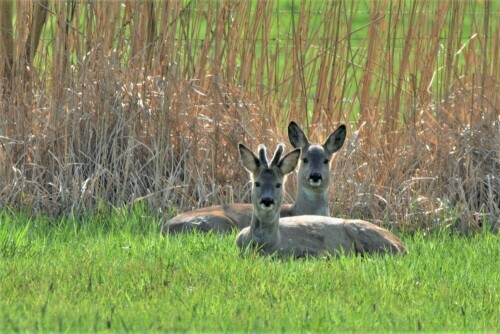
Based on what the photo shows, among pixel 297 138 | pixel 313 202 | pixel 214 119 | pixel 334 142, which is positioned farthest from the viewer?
pixel 214 119

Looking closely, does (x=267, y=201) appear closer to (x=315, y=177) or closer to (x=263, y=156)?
(x=263, y=156)

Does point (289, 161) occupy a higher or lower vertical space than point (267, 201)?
higher

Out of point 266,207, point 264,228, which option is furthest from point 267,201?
point 264,228

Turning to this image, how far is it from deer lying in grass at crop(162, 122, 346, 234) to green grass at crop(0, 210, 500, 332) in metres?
0.36

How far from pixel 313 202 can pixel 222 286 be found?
2717 mm

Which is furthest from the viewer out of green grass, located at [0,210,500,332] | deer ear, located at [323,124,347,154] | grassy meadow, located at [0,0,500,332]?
deer ear, located at [323,124,347,154]

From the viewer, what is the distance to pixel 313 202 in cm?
855

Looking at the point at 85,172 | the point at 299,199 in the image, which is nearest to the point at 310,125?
the point at 299,199

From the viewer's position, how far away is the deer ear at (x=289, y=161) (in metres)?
7.31

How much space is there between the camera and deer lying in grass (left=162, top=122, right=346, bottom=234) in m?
8.03

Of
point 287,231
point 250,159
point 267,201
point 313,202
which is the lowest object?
point 313,202

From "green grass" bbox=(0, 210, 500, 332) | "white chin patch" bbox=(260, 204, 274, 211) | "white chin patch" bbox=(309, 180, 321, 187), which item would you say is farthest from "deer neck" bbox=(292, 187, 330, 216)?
"white chin patch" bbox=(260, 204, 274, 211)

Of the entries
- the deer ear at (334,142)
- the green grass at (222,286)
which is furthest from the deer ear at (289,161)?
the deer ear at (334,142)

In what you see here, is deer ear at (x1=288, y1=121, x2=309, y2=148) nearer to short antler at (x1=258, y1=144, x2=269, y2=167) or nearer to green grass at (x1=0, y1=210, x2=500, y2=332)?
green grass at (x1=0, y1=210, x2=500, y2=332)
